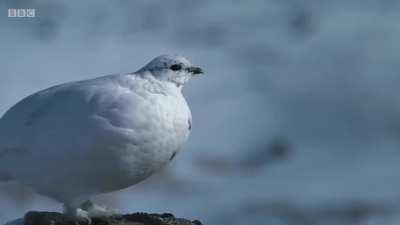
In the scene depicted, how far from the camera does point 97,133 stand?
6594mm

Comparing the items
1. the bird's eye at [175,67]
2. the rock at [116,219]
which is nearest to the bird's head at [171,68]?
the bird's eye at [175,67]

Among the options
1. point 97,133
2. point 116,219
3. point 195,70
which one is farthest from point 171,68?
point 116,219

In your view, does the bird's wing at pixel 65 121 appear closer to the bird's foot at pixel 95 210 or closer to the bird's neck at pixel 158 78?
the bird's neck at pixel 158 78

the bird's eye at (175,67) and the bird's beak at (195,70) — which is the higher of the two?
the bird's beak at (195,70)

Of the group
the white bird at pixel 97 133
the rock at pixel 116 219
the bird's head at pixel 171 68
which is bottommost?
the rock at pixel 116 219

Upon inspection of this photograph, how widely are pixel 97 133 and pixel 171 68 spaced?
2.73ft

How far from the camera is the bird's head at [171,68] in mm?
7018

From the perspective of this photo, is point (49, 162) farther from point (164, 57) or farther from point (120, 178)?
point (164, 57)

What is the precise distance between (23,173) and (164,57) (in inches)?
52.9

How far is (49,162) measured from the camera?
6.74m

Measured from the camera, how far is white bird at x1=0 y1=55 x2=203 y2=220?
6.62 metres

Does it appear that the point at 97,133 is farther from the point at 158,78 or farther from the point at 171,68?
the point at 171,68

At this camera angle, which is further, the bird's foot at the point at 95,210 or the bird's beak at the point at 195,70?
the bird's foot at the point at 95,210

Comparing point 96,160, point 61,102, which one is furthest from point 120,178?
point 61,102
